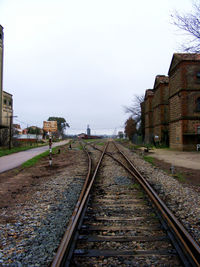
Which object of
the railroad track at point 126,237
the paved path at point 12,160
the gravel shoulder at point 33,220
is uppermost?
the railroad track at point 126,237

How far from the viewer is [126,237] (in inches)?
132

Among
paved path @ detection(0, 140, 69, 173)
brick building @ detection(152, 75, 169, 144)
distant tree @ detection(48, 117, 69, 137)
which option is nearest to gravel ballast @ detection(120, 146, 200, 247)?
paved path @ detection(0, 140, 69, 173)

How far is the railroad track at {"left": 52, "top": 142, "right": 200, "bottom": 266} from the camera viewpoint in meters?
Answer: 2.75

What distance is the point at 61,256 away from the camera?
8.59 feet

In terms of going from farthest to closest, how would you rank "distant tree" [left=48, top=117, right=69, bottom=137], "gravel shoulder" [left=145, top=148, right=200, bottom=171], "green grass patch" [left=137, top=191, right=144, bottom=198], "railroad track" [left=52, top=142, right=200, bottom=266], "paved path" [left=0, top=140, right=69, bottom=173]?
"distant tree" [left=48, top=117, right=69, bottom=137] < "paved path" [left=0, top=140, right=69, bottom=173] < "gravel shoulder" [left=145, top=148, right=200, bottom=171] < "green grass patch" [left=137, top=191, right=144, bottom=198] < "railroad track" [left=52, top=142, right=200, bottom=266]

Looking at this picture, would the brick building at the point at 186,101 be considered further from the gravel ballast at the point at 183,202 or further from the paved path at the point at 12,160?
the paved path at the point at 12,160

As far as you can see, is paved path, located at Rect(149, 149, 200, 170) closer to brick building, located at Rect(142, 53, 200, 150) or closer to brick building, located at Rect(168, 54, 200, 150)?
brick building, located at Rect(168, 54, 200, 150)

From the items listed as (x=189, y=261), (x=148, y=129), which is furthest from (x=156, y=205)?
A: (x=148, y=129)

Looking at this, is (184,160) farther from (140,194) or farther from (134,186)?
(140,194)

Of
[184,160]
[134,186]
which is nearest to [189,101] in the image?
[184,160]

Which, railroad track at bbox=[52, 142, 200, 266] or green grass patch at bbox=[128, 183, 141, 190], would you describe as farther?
green grass patch at bbox=[128, 183, 141, 190]

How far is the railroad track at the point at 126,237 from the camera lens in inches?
108

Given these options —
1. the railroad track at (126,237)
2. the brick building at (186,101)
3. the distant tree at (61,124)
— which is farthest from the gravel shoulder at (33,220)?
the distant tree at (61,124)

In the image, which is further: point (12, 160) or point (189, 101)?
point (189, 101)
